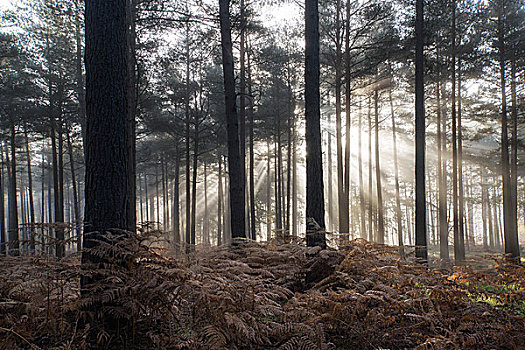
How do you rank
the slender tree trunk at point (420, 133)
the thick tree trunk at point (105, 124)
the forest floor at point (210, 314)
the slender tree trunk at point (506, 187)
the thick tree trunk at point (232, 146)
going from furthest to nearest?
the slender tree trunk at point (506, 187) < the slender tree trunk at point (420, 133) < the thick tree trunk at point (232, 146) < the thick tree trunk at point (105, 124) < the forest floor at point (210, 314)

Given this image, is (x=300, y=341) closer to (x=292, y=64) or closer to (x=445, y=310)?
(x=445, y=310)

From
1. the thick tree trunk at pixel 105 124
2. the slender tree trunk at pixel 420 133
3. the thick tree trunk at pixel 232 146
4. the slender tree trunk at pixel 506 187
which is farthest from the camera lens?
the slender tree trunk at pixel 506 187

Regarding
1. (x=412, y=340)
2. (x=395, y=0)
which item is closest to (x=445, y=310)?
(x=412, y=340)

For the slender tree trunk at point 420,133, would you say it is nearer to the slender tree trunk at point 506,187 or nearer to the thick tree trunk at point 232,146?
the thick tree trunk at point 232,146

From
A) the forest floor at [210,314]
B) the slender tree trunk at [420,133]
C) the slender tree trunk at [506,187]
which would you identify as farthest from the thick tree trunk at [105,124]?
the slender tree trunk at [506,187]

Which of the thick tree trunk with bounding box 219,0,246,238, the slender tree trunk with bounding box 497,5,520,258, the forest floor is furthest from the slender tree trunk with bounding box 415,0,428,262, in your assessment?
the slender tree trunk with bounding box 497,5,520,258

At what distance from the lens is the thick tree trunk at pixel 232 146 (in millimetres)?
8711

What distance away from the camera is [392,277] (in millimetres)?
5191

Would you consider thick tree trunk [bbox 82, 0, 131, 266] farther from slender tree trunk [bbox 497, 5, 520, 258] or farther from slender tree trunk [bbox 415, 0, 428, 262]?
slender tree trunk [bbox 497, 5, 520, 258]

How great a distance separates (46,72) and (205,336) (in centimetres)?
2012

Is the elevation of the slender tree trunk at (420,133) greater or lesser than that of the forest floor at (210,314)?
greater

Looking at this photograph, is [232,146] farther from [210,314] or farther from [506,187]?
[506,187]

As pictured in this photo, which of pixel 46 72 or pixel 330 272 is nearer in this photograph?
pixel 330 272

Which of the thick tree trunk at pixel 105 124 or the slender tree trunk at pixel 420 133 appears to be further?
the slender tree trunk at pixel 420 133
